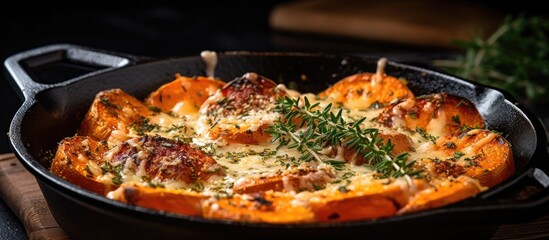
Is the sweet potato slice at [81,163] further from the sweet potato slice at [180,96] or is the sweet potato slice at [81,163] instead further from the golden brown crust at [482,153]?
the golden brown crust at [482,153]

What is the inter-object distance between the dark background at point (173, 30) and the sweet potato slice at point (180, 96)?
9.78 feet

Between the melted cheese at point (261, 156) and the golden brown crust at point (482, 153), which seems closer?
the melted cheese at point (261, 156)

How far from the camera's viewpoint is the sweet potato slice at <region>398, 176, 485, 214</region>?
2.55m

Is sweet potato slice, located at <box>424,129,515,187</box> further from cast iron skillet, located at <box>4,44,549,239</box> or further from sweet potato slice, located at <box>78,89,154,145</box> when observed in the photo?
sweet potato slice, located at <box>78,89,154,145</box>

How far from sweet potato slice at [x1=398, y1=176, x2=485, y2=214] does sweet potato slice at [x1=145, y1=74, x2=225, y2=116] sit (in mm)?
1563

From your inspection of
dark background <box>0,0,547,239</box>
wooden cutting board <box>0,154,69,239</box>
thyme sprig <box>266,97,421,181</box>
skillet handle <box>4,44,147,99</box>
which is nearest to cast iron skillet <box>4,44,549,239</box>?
skillet handle <box>4,44,147,99</box>

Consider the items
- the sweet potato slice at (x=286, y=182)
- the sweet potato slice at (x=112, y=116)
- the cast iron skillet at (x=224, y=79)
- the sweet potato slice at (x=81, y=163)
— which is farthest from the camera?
the sweet potato slice at (x=112, y=116)

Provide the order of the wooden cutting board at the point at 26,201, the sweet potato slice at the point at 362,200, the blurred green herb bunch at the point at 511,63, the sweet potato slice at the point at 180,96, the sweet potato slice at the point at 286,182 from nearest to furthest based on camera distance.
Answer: the sweet potato slice at the point at 362,200
the sweet potato slice at the point at 286,182
the wooden cutting board at the point at 26,201
the sweet potato slice at the point at 180,96
the blurred green herb bunch at the point at 511,63

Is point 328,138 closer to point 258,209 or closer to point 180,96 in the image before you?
point 258,209

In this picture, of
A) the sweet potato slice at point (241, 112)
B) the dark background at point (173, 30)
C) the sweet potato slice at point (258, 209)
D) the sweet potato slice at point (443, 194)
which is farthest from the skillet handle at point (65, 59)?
the dark background at point (173, 30)

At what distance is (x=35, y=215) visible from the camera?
3.40m

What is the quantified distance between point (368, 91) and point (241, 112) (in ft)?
2.25

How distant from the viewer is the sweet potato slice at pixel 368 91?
4.02 metres

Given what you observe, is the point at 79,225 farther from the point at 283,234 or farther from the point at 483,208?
the point at 483,208
